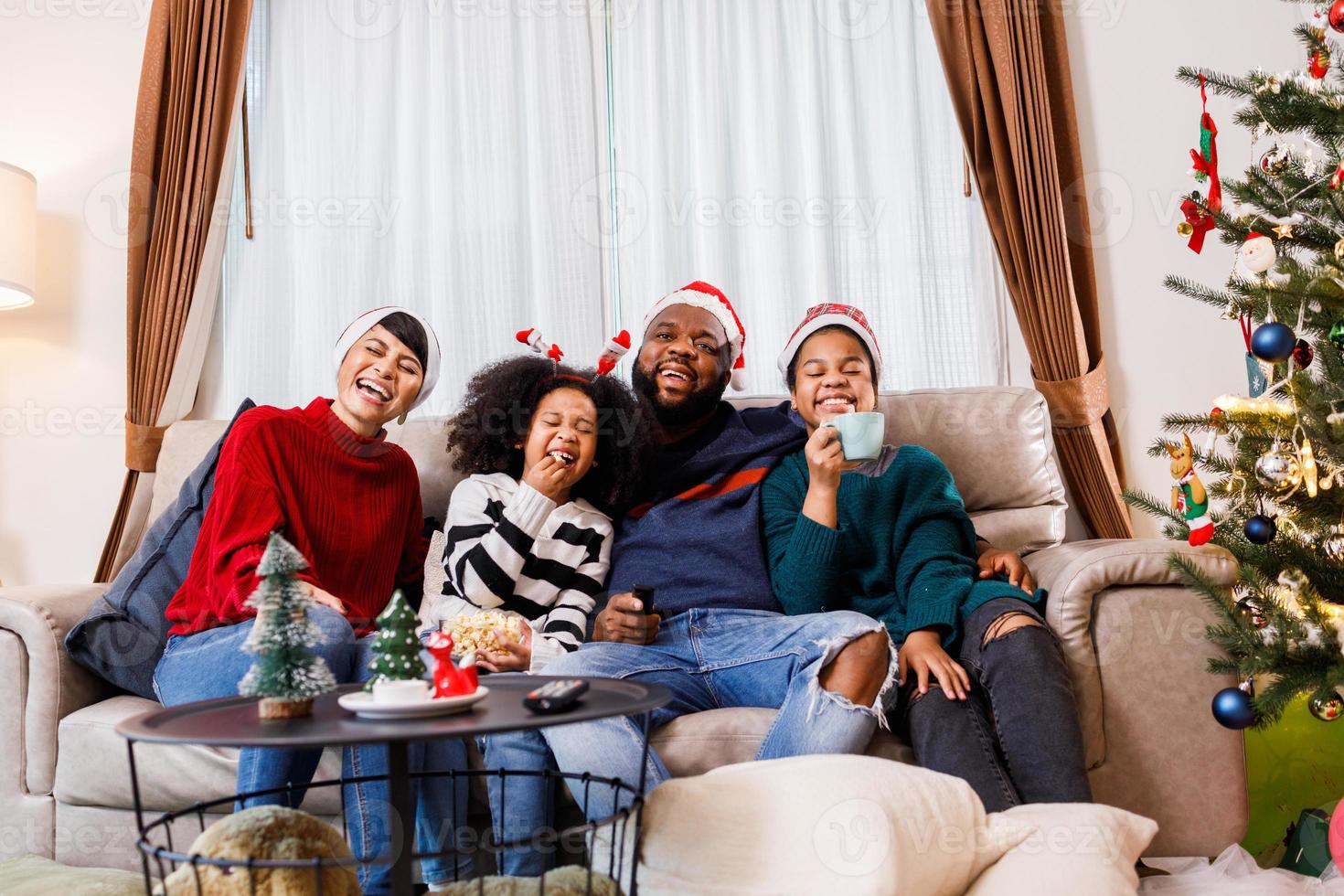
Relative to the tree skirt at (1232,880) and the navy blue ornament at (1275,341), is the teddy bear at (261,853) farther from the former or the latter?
the navy blue ornament at (1275,341)

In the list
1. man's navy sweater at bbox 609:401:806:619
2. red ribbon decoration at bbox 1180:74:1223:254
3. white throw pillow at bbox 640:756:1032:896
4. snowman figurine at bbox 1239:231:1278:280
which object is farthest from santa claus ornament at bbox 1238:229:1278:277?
white throw pillow at bbox 640:756:1032:896

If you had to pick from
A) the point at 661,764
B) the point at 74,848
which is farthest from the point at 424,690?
the point at 74,848

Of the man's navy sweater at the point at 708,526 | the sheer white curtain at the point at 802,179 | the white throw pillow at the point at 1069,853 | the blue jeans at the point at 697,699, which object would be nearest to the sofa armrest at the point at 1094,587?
the blue jeans at the point at 697,699

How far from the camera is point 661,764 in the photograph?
1.59 metres

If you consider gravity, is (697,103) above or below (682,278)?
above

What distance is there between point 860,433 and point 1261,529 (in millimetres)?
702

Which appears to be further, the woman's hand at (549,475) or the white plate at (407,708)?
the woman's hand at (549,475)

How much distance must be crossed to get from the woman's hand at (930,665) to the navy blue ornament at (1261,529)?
56 cm

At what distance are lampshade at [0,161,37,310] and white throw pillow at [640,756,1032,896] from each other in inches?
102

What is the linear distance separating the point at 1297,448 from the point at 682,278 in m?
1.88

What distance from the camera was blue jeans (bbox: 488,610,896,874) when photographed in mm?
1538

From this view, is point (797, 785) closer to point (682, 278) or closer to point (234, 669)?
point (234, 669)

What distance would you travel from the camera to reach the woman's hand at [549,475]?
200 centimetres

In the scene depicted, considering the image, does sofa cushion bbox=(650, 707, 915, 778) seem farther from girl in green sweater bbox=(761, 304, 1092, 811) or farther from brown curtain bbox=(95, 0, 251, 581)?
brown curtain bbox=(95, 0, 251, 581)
